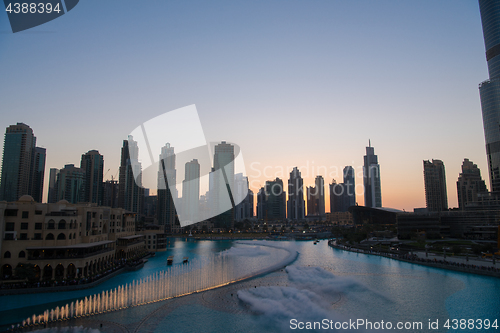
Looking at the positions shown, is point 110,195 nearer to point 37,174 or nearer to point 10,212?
point 37,174

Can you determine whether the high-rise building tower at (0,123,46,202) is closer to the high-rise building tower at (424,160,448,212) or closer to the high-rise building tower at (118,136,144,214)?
the high-rise building tower at (118,136,144,214)

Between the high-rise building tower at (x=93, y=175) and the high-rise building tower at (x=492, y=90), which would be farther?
the high-rise building tower at (x=93, y=175)

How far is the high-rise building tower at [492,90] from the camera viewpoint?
103 metres

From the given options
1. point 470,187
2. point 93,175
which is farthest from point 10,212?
point 470,187

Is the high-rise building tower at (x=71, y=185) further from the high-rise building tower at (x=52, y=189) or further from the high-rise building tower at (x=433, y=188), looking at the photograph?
the high-rise building tower at (x=433, y=188)

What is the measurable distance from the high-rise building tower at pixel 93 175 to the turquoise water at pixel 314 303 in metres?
144

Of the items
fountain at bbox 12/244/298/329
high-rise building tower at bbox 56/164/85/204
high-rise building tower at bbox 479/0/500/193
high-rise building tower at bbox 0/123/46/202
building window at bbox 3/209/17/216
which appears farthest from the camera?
high-rise building tower at bbox 56/164/85/204

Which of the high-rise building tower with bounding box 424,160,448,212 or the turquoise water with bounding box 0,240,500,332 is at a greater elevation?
the high-rise building tower with bounding box 424,160,448,212

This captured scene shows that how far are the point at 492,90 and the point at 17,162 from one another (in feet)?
602

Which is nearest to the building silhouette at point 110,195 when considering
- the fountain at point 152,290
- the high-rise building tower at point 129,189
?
the high-rise building tower at point 129,189

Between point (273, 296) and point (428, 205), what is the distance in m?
163

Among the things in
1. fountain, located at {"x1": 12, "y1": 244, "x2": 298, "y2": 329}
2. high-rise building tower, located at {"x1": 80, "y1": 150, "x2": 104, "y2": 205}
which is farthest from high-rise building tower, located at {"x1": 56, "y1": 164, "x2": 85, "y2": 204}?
fountain, located at {"x1": 12, "y1": 244, "x2": 298, "y2": 329}

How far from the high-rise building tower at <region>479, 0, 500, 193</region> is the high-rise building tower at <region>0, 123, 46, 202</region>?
179273 mm

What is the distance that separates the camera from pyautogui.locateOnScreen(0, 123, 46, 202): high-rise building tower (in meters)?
141
